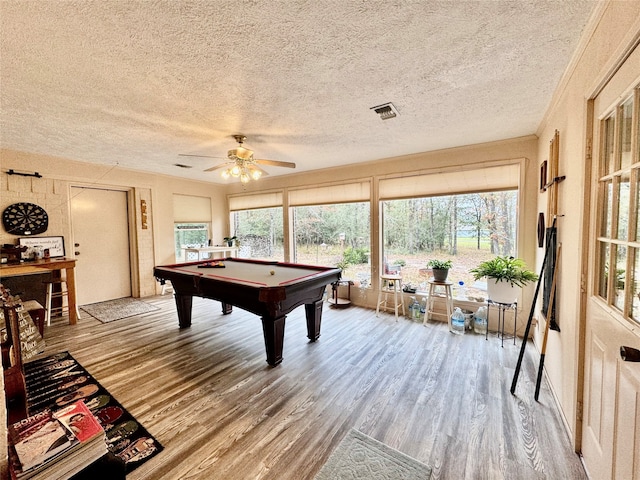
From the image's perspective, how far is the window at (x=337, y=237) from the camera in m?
4.83

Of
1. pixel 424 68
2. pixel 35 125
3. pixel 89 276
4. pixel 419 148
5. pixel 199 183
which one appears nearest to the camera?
pixel 424 68

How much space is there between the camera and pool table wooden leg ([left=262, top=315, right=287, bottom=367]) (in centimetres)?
266

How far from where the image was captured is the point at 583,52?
1673 mm

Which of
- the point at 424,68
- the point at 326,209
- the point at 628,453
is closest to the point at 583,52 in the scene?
the point at 424,68

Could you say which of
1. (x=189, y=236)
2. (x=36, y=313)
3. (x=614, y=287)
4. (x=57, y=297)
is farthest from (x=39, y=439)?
(x=189, y=236)

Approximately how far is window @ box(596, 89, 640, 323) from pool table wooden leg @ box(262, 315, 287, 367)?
7.65 ft

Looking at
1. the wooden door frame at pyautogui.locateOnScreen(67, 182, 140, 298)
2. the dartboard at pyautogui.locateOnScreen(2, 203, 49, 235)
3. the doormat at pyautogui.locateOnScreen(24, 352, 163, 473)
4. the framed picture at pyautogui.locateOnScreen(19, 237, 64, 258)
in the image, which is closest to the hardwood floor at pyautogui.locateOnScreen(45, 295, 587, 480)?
the doormat at pyautogui.locateOnScreen(24, 352, 163, 473)

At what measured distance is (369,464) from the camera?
159 cm

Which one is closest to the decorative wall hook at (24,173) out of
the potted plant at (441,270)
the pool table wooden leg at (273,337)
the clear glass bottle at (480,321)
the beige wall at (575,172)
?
the pool table wooden leg at (273,337)

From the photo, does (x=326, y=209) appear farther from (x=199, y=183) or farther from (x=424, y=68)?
(x=424, y=68)

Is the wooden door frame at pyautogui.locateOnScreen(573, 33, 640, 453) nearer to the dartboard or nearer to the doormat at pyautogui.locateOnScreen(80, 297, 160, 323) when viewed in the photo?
the doormat at pyautogui.locateOnScreen(80, 297, 160, 323)

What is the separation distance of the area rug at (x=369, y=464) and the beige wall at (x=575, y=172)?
3.39 feet

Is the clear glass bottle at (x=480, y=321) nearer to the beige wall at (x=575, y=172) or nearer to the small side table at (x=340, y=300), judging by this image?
the beige wall at (x=575, y=172)

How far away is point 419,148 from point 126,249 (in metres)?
5.57
